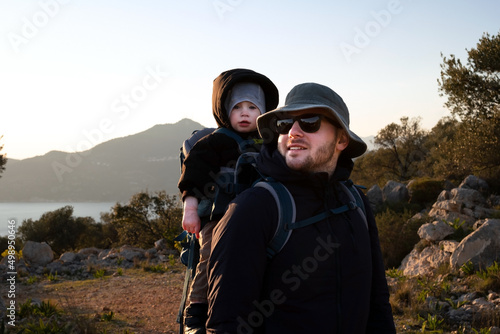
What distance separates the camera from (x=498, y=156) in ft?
63.6

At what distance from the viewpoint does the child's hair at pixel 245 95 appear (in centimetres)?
303

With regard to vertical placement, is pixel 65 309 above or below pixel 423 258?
above

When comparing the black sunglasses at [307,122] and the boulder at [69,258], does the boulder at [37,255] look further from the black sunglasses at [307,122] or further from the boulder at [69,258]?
the black sunglasses at [307,122]

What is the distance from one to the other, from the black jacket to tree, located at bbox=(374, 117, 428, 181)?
117 feet

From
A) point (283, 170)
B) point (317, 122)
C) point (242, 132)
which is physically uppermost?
point (242, 132)

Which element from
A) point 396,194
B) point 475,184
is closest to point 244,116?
point 396,194

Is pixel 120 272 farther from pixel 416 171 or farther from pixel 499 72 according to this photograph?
pixel 416 171

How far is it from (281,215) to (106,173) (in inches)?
5871

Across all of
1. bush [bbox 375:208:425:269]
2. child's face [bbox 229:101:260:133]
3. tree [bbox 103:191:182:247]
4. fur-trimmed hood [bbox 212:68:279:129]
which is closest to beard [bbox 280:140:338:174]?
child's face [bbox 229:101:260:133]

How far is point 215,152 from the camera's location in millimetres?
2875

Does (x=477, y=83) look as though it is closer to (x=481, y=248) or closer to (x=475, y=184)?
(x=475, y=184)

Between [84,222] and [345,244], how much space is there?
31.6 m

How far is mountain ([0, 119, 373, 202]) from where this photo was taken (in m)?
120

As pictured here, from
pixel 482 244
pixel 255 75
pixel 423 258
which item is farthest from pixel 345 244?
pixel 423 258
